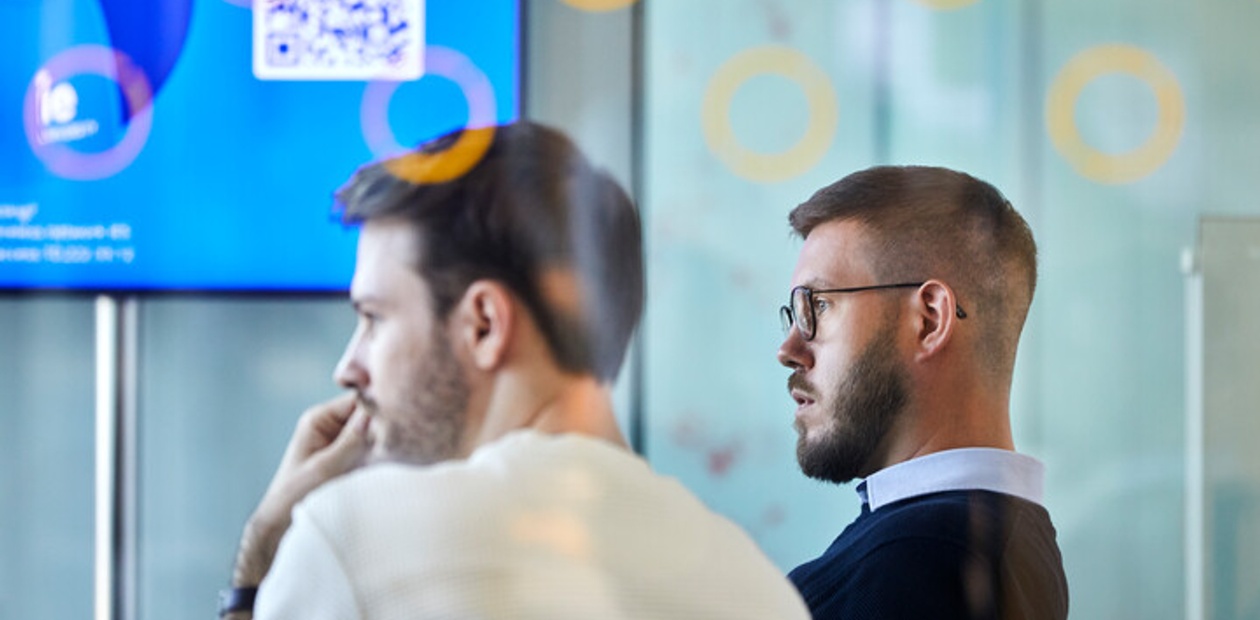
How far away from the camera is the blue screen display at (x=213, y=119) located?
0.91 metres

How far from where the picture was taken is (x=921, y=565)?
3.10 feet

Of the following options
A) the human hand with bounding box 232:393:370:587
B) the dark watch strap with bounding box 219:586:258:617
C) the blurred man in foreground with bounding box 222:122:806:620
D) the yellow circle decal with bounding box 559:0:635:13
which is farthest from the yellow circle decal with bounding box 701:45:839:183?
the dark watch strap with bounding box 219:586:258:617

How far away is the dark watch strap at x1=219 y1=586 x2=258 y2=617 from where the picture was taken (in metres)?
0.71

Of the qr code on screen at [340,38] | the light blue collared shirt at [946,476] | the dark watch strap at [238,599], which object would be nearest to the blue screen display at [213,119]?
the qr code on screen at [340,38]

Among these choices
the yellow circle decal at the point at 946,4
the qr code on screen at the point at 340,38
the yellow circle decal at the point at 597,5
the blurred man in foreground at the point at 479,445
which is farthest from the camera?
the yellow circle decal at the point at 946,4

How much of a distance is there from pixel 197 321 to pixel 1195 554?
3.25 ft

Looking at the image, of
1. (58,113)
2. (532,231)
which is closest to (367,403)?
(532,231)

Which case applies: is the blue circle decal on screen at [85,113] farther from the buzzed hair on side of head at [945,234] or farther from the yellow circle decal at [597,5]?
the buzzed hair on side of head at [945,234]

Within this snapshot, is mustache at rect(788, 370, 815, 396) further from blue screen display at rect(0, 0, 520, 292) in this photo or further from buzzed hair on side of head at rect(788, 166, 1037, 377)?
blue screen display at rect(0, 0, 520, 292)

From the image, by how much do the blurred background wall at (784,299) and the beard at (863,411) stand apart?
3cm

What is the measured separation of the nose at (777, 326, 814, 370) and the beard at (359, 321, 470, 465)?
13.9 inches

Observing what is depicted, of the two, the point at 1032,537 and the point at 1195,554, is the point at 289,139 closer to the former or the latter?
the point at 1032,537

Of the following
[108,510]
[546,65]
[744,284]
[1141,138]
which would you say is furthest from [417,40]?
[1141,138]

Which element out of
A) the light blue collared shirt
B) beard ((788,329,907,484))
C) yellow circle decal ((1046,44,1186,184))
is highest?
yellow circle decal ((1046,44,1186,184))
